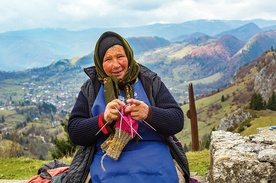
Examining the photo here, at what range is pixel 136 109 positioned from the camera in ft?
9.63

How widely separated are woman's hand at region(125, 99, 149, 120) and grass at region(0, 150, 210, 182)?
402 cm

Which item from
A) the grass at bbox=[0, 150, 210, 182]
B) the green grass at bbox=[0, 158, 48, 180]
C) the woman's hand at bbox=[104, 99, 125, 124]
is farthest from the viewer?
the green grass at bbox=[0, 158, 48, 180]

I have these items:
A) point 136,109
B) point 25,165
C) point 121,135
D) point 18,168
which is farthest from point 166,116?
point 25,165

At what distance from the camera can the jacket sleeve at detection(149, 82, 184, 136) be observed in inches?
122

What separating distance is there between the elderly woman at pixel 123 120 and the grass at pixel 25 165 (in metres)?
3.62

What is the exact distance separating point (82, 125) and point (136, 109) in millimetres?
618

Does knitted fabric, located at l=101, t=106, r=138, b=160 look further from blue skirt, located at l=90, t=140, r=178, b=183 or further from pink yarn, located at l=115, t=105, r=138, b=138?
blue skirt, located at l=90, t=140, r=178, b=183

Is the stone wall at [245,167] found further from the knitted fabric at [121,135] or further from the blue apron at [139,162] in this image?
the knitted fabric at [121,135]

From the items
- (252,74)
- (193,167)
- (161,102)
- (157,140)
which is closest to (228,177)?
(157,140)

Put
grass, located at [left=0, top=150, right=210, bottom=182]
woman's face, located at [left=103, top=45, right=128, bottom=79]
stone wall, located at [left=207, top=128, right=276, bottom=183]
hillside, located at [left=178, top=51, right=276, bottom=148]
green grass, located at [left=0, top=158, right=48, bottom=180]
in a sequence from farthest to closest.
→ hillside, located at [left=178, top=51, right=276, bottom=148]
green grass, located at [left=0, top=158, right=48, bottom=180]
grass, located at [left=0, top=150, right=210, bottom=182]
woman's face, located at [left=103, top=45, right=128, bottom=79]
stone wall, located at [left=207, top=128, right=276, bottom=183]

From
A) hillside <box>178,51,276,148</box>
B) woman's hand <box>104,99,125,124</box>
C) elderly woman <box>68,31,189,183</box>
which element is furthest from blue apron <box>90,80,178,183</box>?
hillside <box>178,51,276,148</box>

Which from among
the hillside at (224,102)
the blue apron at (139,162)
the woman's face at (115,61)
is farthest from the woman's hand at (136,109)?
the hillside at (224,102)

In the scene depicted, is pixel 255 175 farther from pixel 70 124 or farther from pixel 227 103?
pixel 227 103

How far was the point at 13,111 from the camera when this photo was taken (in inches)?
7534
